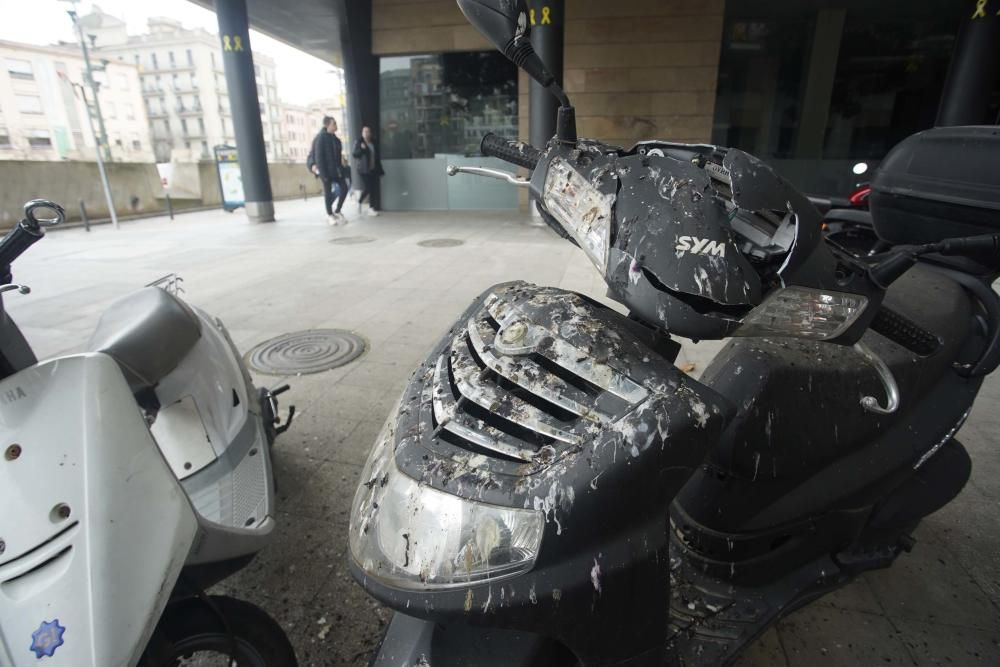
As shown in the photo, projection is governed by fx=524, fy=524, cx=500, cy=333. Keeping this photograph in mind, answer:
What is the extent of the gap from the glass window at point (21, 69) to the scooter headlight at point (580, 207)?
6457cm

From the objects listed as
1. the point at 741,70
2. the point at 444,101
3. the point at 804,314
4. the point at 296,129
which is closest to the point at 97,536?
the point at 804,314

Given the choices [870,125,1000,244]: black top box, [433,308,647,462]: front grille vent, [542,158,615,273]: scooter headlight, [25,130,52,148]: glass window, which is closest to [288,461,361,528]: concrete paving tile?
[433,308,647,462]: front grille vent

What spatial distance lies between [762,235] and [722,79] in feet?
39.1

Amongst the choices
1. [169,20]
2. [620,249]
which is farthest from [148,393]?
[169,20]

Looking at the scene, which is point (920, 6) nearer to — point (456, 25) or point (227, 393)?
point (456, 25)

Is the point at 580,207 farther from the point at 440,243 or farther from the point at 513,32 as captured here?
the point at 440,243

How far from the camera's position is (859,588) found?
190cm

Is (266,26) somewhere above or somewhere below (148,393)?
above

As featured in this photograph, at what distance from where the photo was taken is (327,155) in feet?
34.7

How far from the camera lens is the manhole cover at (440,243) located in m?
8.33

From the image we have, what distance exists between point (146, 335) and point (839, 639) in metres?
2.54

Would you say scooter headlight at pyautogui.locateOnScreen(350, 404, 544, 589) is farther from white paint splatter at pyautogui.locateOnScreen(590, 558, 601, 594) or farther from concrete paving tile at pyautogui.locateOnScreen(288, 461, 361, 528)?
concrete paving tile at pyautogui.locateOnScreen(288, 461, 361, 528)

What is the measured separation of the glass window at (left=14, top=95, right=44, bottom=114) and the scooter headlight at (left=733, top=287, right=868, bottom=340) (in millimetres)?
65953

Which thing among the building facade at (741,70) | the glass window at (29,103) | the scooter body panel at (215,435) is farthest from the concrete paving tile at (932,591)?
the glass window at (29,103)
